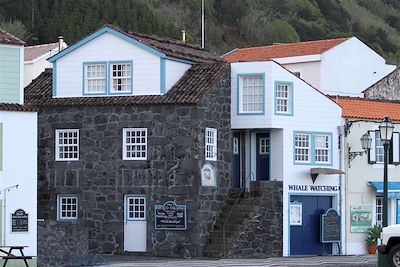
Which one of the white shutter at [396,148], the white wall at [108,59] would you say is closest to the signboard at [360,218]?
the white shutter at [396,148]

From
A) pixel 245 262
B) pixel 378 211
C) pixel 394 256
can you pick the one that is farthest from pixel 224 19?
pixel 394 256

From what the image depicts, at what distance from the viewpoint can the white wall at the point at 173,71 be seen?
142ft

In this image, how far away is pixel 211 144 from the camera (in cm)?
4350

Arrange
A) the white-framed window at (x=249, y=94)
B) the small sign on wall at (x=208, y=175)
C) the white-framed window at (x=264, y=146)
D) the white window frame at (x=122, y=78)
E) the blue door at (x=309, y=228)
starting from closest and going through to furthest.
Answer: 1. the small sign on wall at (x=208, y=175)
2. the white window frame at (x=122, y=78)
3. the white-framed window at (x=249, y=94)
4. the white-framed window at (x=264, y=146)
5. the blue door at (x=309, y=228)

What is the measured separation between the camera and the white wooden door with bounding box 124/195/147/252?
4319 cm

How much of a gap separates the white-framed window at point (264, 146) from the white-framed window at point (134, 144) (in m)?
4.55

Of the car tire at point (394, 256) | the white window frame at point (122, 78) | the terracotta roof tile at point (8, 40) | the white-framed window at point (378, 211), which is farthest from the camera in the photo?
the white-framed window at point (378, 211)

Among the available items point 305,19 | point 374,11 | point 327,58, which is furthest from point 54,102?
point 374,11

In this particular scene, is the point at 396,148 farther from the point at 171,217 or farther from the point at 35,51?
the point at 35,51

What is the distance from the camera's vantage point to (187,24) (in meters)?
106

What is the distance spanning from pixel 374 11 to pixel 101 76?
301ft

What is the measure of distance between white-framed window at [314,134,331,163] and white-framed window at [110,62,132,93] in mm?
7406

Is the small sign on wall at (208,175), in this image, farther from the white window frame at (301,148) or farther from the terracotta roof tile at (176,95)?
the white window frame at (301,148)

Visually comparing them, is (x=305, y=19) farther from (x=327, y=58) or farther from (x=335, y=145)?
(x=335, y=145)
